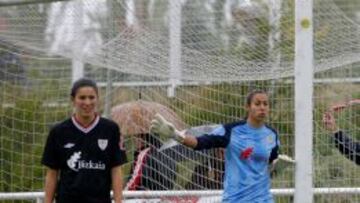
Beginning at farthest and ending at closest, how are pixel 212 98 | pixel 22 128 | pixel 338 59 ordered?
pixel 22 128 < pixel 212 98 < pixel 338 59

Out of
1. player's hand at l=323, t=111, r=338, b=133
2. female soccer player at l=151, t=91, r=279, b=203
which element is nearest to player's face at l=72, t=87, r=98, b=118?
female soccer player at l=151, t=91, r=279, b=203

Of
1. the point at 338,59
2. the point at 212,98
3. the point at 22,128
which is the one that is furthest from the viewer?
the point at 22,128

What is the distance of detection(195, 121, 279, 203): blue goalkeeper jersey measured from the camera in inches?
215

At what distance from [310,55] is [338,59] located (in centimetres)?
70

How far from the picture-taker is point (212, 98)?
22.2 feet

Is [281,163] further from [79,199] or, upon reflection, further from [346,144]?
[79,199]

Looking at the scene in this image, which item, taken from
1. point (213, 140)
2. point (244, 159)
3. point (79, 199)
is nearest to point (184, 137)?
point (213, 140)

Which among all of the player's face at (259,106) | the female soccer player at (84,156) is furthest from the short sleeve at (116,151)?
the player's face at (259,106)

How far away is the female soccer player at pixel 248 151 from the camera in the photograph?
17.9 ft

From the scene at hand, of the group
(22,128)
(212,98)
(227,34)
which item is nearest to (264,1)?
(227,34)

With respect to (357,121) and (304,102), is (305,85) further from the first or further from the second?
(357,121)

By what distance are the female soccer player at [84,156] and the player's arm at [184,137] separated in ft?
1.04

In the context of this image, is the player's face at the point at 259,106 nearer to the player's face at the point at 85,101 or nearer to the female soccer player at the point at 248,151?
the female soccer player at the point at 248,151

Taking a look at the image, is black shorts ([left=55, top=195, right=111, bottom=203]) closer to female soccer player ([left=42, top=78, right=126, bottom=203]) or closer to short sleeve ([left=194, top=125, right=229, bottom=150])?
female soccer player ([left=42, top=78, right=126, bottom=203])
